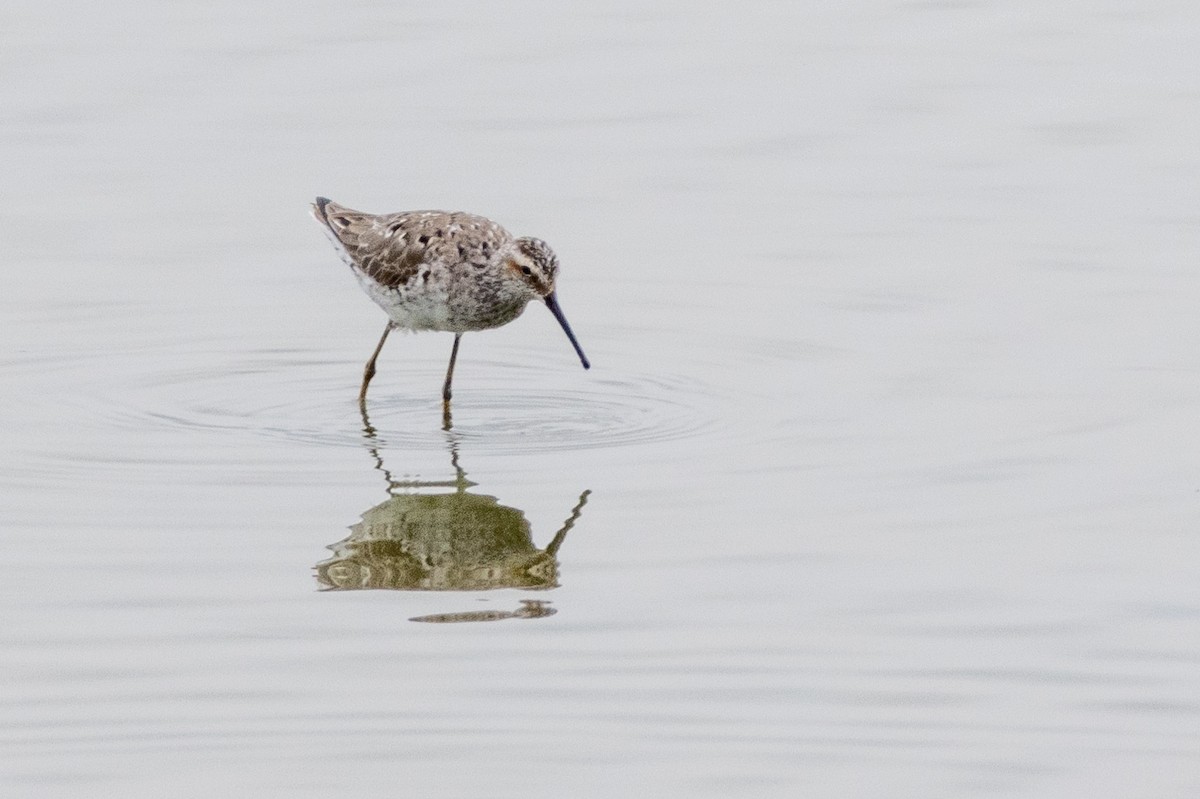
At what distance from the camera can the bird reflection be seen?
10.4m

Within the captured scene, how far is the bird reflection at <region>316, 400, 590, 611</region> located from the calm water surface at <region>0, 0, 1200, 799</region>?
0.03 m

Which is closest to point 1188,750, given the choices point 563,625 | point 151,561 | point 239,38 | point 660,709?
point 660,709

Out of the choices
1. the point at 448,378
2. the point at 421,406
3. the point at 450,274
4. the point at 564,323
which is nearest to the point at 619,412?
the point at 564,323

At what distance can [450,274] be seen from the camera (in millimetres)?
13914

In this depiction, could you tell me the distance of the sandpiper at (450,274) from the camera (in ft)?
45.0

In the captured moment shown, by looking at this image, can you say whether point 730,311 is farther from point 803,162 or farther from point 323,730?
point 323,730

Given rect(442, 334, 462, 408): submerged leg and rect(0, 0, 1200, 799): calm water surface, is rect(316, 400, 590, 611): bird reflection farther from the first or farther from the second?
rect(442, 334, 462, 408): submerged leg

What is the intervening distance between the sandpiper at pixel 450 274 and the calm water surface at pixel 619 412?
428 millimetres

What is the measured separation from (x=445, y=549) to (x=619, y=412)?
103 inches

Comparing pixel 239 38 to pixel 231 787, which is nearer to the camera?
pixel 231 787

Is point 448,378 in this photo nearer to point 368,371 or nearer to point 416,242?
point 368,371

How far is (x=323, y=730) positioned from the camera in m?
8.66

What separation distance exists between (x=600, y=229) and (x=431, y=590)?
22.2 feet

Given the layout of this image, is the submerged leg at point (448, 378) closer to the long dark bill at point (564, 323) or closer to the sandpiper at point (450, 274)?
the sandpiper at point (450, 274)
